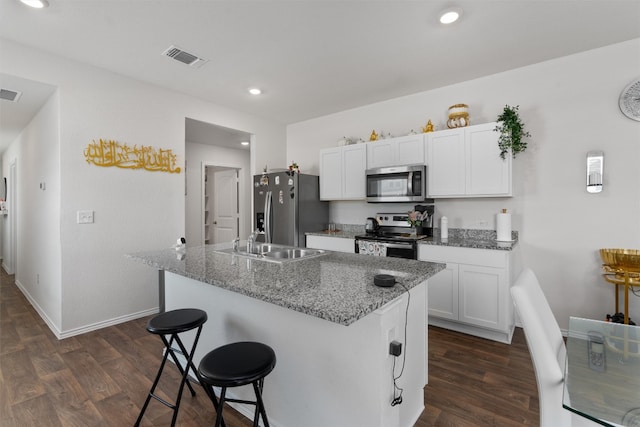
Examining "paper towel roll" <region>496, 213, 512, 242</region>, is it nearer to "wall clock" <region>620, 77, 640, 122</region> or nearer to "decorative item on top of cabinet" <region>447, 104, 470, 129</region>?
"decorative item on top of cabinet" <region>447, 104, 470, 129</region>

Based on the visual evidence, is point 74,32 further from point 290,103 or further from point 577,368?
point 577,368

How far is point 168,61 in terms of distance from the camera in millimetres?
2955

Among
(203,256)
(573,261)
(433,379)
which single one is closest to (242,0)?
(203,256)

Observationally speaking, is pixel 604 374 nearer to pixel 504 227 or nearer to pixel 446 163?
pixel 504 227

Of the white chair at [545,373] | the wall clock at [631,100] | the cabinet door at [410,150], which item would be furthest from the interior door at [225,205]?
the wall clock at [631,100]

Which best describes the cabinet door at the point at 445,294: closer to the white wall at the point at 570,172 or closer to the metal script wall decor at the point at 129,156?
the white wall at the point at 570,172

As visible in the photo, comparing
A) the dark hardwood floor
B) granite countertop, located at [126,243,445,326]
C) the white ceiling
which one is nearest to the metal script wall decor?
the white ceiling

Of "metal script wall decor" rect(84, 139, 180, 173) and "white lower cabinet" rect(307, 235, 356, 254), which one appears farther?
"white lower cabinet" rect(307, 235, 356, 254)

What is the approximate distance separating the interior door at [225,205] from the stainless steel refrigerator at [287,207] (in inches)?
71.0

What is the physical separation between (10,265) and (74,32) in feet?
17.7

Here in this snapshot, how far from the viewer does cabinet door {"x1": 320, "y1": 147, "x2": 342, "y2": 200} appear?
415cm

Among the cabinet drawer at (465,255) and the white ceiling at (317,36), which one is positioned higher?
the white ceiling at (317,36)

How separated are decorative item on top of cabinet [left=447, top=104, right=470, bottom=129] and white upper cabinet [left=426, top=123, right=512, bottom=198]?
0.40ft

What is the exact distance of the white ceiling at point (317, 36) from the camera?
218 cm
